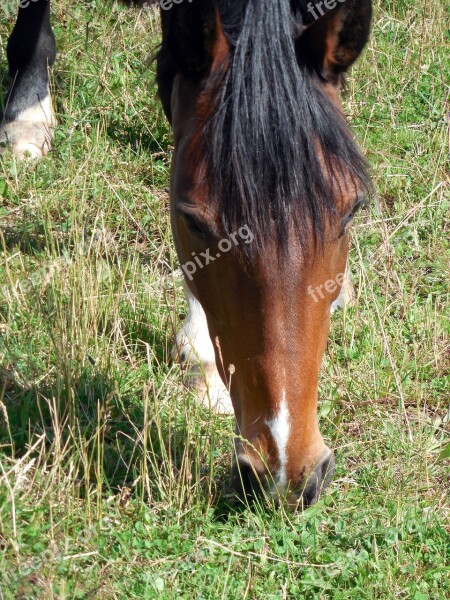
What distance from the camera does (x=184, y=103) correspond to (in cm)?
326

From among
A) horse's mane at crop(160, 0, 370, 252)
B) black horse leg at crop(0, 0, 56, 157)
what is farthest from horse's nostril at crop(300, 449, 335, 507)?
black horse leg at crop(0, 0, 56, 157)

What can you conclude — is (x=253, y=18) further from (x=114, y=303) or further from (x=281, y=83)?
(x=114, y=303)

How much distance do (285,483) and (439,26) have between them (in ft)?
17.3

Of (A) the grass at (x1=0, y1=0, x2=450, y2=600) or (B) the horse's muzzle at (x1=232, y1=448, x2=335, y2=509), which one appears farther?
(A) the grass at (x1=0, y1=0, x2=450, y2=600)

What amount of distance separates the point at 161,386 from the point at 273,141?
126cm

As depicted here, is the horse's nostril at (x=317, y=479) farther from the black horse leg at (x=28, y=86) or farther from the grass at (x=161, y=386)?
the black horse leg at (x=28, y=86)

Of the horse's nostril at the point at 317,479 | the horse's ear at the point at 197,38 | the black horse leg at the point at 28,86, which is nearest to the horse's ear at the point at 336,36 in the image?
the horse's ear at the point at 197,38

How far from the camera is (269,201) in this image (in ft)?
9.12

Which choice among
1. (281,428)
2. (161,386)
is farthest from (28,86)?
(281,428)

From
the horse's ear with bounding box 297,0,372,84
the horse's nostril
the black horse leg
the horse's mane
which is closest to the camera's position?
the horse's mane

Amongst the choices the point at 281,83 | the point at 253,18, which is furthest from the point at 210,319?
the point at 253,18

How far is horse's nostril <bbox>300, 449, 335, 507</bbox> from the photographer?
9.46 feet

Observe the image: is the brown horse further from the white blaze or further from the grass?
the grass

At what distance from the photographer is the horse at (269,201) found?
2783mm
